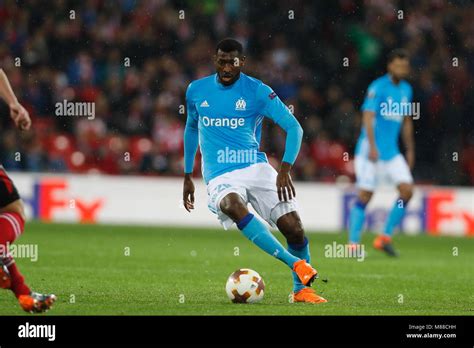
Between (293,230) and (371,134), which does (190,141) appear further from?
(371,134)

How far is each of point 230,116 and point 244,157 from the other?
1.20 feet

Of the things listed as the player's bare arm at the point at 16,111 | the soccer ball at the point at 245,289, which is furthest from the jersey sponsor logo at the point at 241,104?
the player's bare arm at the point at 16,111

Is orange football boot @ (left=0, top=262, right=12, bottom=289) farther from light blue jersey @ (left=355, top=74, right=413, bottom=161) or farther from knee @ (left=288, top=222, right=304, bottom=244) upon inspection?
light blue jersey @ (left=355, top=74, right=413, bottom=161)

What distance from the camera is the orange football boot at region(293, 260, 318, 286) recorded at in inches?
308

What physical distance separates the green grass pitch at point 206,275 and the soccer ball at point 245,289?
8 centimetres

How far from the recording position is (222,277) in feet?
Result: 34.2

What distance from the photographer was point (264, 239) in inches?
322

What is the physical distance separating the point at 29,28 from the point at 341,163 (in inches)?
273

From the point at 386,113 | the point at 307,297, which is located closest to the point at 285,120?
the point at 307,297

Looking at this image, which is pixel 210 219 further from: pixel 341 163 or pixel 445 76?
pixel 445 76

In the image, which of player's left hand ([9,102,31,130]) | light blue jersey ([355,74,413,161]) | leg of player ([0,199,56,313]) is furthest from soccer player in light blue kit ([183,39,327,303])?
light blue jersey ([355,74,413,161])

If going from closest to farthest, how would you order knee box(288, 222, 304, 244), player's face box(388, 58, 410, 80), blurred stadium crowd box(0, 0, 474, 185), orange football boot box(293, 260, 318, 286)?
orange football boot box(293, 260, 318, 286), knee box(288, 222, 304, 244), player's face box(388, 58, 410, 80), blurred stadium crowd box(0, 0, 474, 185)

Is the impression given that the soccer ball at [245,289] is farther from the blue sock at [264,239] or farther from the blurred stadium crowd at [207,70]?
the blurred stadium crowd at [207,70]

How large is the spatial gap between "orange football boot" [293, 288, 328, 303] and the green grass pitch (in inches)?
4.8
